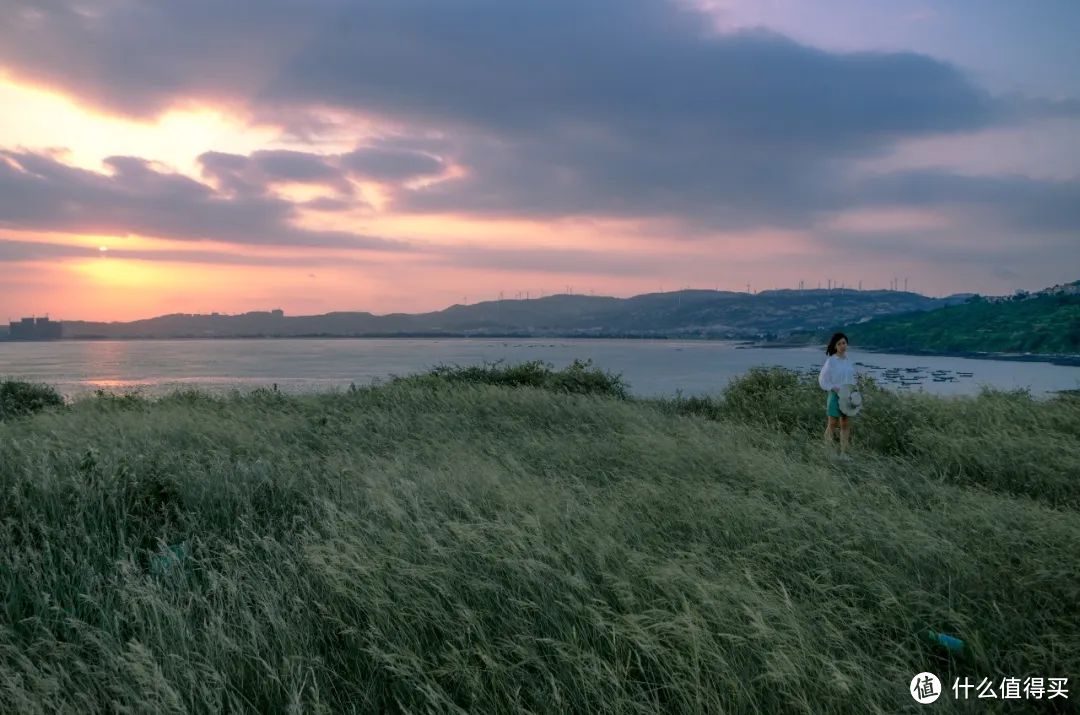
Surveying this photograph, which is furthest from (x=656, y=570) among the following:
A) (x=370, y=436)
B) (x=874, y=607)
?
(x=370, y=436)

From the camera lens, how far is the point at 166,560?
5.02 meters

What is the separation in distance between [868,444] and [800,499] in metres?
7.14

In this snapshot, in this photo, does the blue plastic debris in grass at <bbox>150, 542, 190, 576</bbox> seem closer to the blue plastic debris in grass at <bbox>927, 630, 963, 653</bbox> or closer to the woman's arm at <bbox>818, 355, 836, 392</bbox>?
the blue plastic debris in grass at <bbox>927, 630, 963, 653</bbox>

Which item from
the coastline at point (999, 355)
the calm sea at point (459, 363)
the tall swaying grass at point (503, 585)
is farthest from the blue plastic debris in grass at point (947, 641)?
the coastline at point (999, 355)

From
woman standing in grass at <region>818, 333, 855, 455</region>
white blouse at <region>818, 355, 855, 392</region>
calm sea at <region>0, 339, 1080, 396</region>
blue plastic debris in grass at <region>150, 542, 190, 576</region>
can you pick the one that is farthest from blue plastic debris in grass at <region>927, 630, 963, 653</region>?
calm sea at <region>0, 339, 1080, 396</region>

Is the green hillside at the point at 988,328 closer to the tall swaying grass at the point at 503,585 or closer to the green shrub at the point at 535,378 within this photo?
the green shrub at the point at 535,378

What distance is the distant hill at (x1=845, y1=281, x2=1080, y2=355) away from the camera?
255 ft

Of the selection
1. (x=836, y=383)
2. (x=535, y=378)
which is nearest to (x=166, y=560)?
(x=836, y=383)

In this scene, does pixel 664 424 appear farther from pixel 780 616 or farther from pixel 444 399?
pixel 780 616

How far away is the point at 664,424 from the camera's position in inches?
525

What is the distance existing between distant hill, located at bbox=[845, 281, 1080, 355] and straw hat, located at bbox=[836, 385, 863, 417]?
79581mm

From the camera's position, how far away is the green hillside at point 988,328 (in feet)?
254

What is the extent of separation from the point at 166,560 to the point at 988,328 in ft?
353

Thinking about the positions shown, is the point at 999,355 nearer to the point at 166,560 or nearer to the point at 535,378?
the point at 535,378
